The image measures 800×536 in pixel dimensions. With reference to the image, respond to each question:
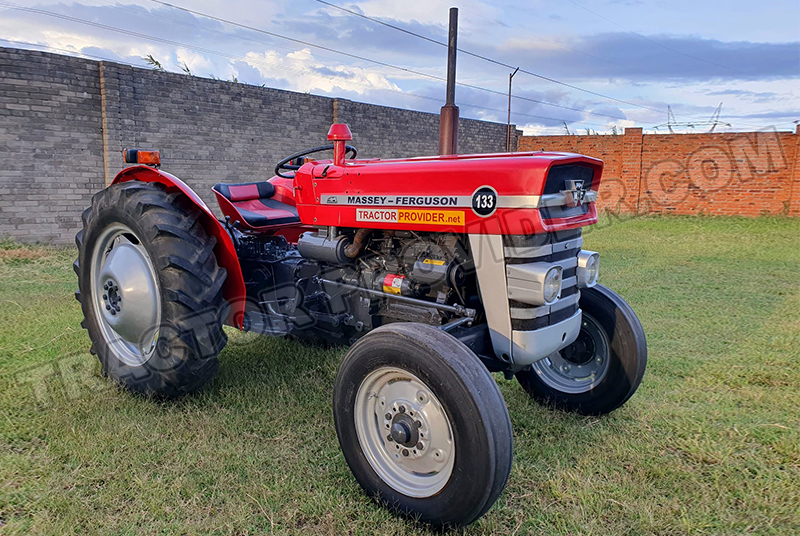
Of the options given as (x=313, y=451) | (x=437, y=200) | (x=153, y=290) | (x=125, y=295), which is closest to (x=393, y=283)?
(x=437, y=200)

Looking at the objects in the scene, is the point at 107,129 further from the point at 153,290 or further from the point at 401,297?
the point at 401,297

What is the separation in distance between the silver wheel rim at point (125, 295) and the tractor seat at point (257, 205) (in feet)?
2.20

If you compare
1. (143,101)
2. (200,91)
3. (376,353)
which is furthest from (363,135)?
(376,353)

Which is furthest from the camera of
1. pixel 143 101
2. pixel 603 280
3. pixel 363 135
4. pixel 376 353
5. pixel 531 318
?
pixel 363 135

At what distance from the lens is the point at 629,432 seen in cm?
287

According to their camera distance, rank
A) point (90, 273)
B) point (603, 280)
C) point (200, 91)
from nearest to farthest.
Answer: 1. point (90, 273)
2. point (603, 280)
3. point (200, 91)

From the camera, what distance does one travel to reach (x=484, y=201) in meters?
2.35

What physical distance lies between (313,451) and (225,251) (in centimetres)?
123

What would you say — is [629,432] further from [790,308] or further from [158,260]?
[790,308]

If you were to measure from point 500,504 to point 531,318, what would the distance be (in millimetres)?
790

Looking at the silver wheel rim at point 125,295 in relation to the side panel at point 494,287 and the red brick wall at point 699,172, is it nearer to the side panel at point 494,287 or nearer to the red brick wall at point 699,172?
the side panel at point 494,287

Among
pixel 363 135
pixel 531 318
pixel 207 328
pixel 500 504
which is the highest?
pixel 363 135

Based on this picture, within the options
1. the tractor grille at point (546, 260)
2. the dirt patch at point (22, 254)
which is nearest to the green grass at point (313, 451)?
the tractor grille at point (546, 260)

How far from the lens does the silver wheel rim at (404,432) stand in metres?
2.13
